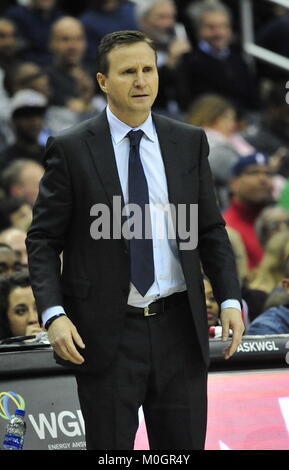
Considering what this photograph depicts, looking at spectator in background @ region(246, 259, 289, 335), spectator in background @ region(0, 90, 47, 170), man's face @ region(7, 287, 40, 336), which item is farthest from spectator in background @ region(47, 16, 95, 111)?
spectator in background @ region(246, 259, 289, 335)

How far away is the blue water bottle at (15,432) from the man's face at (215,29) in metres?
6.87

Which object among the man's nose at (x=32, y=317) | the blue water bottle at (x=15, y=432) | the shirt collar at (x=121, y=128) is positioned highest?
the shirt collar at (x=121, y=128)

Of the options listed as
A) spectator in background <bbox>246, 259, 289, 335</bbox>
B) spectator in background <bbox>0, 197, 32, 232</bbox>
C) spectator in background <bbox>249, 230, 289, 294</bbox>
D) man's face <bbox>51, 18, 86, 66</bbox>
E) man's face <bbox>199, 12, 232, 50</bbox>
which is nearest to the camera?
spectator in background <bbox>246, 259, 289, 335</bbox>

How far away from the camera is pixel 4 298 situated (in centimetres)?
575

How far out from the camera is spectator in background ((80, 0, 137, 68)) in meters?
10.5

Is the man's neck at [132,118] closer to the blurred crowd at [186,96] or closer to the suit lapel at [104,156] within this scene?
the suit lapel at [104,156]

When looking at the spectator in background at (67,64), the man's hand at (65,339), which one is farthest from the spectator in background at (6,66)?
the man's hand at (65,339)

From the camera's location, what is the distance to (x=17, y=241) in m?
6.70

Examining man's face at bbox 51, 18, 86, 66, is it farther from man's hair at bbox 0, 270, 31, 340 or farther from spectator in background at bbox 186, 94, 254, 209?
man's hair at bbox 0, 270, 31, 340

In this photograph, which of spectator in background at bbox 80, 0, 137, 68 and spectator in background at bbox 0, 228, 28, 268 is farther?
spectator in background at bbox 80, 0, 137, 68

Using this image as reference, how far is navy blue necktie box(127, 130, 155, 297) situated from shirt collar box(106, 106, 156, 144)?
116mm

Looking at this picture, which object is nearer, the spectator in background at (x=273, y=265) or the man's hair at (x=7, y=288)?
the man's hair at (x=7, y=288)

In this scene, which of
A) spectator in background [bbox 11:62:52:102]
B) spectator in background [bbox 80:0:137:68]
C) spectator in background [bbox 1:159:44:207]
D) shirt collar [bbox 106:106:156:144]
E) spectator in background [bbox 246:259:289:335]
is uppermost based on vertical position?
spectator in background [bbox 80:0:137:68]

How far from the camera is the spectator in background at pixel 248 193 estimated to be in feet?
27.2
